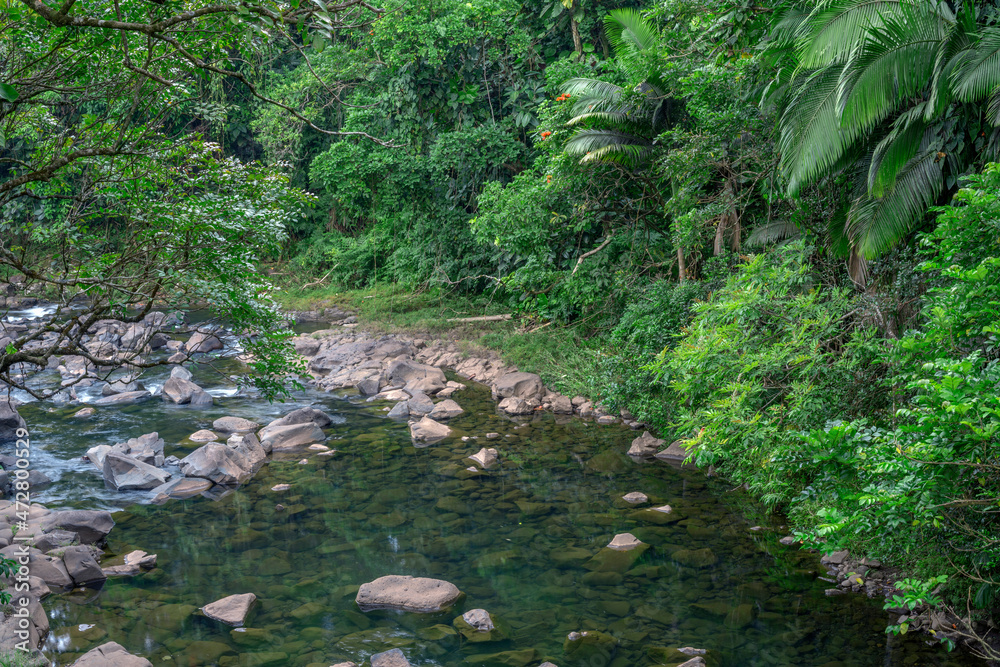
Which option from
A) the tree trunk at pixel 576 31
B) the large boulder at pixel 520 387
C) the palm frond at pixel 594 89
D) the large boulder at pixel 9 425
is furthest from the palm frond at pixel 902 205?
the large boulder at pixel 9 425

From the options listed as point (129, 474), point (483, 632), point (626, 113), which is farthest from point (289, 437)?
point (626, 113)

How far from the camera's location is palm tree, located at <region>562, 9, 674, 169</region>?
1095 cm

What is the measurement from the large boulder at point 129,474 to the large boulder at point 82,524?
129 cm

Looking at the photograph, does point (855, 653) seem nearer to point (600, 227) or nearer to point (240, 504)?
point (240, 504)

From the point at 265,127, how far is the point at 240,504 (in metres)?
17.6

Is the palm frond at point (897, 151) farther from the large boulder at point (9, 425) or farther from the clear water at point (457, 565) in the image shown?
the large boulder at point (9, 425)

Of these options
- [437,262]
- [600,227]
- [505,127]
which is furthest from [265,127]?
[600,227]

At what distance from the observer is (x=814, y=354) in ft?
20.5

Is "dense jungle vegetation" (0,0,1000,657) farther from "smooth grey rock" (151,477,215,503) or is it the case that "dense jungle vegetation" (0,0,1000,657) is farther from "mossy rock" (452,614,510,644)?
"smooth grey rock" (151,477,215,503)

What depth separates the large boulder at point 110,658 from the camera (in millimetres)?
4633

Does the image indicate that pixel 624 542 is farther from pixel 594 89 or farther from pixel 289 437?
pixel 594 89

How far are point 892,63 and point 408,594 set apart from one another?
623cm

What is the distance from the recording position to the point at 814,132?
6457mm

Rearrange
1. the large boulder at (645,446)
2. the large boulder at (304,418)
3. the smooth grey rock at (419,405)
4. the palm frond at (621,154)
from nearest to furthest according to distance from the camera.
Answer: the large boulder at (645,446) < the large boulder at (304,418) < the palm frond at (621,154) < the smooth grey rock at (419,405)
